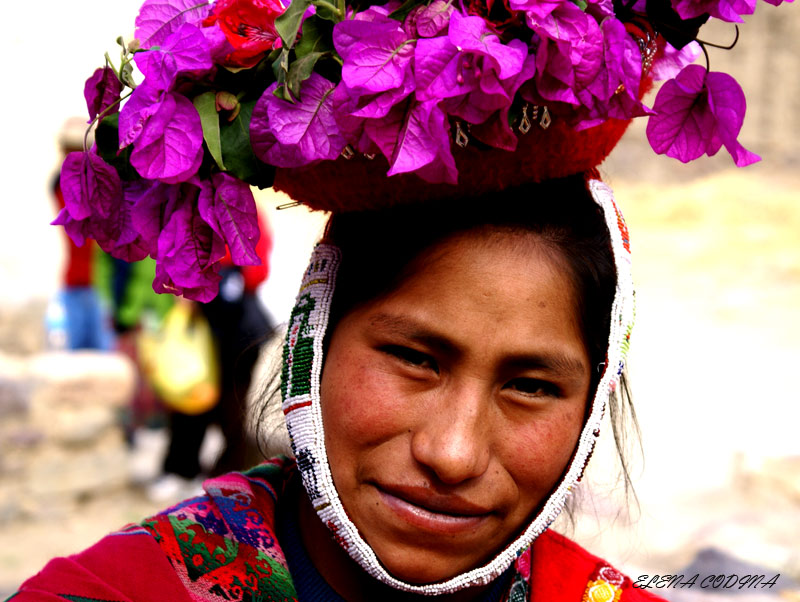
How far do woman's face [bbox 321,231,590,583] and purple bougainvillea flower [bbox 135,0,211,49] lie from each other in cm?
56

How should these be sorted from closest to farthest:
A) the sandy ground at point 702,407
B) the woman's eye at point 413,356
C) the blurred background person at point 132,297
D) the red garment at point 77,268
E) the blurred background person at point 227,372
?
1. the woman's eye at point 413,356
2. the blurred background person at point 227,372
3. the sandy ground at point 702,407
4. the blurred background person at point 132,297
5. the red garment at point 77,268

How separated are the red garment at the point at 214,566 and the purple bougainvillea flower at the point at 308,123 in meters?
0.74

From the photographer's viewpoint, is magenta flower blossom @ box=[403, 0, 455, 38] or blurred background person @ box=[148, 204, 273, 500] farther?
blurred background person @ box=[148, 204, 273, 500]

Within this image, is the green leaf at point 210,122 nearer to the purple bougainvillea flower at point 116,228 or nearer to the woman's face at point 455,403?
the purple bougainvillea flower at point 116,228

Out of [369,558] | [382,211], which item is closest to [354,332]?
[382,211]

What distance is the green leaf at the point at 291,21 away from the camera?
1.38 m

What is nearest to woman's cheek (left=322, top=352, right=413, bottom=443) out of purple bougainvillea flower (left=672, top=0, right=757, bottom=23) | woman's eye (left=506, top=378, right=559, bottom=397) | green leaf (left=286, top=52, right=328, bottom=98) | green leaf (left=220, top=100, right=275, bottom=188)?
woman's eye (left=506, top=378, right=559, bottom=397)

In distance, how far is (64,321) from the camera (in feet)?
21.5

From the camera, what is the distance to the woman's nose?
1.52 m

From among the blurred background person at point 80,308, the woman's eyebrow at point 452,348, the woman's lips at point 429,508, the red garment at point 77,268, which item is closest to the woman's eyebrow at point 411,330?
the woman's eyebrow at point 452,348

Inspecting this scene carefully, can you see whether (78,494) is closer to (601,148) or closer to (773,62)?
(601,148)

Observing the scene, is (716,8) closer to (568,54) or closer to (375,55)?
(568,54)

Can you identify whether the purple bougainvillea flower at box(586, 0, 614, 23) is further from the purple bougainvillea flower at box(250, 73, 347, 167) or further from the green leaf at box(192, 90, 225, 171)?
the green leaf at box(192, 90, 225, 171)

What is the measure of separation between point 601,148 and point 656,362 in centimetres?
866
